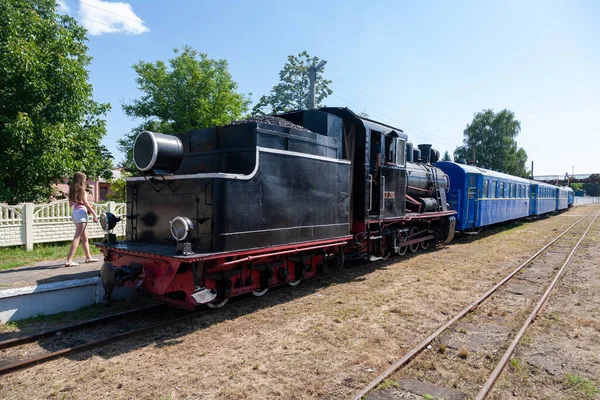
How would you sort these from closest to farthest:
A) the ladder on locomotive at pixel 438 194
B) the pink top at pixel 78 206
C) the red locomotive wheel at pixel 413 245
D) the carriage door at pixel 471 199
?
the pink top at pixel 78 206
the red locomotive wheel at pixel 413 245
the ladder on locomotive at pixel 438 194
the carriage door at pixel 471 199

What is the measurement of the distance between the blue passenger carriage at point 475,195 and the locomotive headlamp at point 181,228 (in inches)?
453

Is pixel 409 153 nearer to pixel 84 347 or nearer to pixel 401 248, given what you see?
pixel 401 248

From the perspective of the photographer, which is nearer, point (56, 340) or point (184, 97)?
point (56, 340)

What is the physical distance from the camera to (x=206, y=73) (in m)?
20.5

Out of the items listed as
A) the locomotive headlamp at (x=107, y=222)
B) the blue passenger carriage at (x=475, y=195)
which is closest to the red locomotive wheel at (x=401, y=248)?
the blue passenger carriage at (x=475, y=195)

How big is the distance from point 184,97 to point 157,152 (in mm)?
16092

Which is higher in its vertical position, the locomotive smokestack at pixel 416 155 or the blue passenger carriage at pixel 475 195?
the locomotive smokestack at pixel 416 155

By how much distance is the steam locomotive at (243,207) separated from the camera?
4.90m

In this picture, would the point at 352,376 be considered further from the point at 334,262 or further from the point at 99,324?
the point at 334,262

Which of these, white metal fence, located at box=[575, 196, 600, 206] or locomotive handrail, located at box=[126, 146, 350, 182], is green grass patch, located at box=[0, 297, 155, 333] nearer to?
locomotive handrail, located at box=[126, 146, 350, 182]

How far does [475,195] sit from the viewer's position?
14.6m

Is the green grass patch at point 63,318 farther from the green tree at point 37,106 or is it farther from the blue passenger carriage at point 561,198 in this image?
the blue passenger carriage at point 561,198

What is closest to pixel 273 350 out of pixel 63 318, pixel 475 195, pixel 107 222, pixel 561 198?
pixel 63 318

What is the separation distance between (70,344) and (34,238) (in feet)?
21.8
